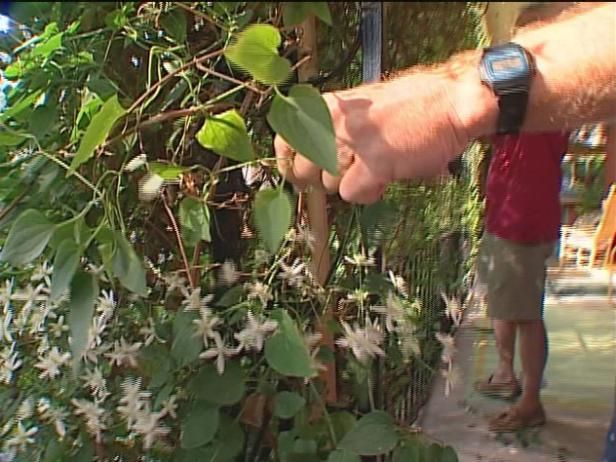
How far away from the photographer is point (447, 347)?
Answer: 0.57 metres

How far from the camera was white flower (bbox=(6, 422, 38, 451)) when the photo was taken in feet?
2.23

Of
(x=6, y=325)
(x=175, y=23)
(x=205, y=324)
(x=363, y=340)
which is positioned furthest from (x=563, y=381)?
(x=6, y=325)

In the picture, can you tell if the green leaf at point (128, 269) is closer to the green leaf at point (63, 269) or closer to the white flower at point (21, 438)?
the green leaf at point (63, 269)

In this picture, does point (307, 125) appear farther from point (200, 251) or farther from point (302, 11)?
point (200, 251)

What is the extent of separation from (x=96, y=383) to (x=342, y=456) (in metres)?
0.20

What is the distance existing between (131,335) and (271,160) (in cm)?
21

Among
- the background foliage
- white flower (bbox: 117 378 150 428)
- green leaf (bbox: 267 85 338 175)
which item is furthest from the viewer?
white flower (bbox: 117 378 150 428)

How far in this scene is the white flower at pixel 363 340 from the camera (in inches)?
21.8

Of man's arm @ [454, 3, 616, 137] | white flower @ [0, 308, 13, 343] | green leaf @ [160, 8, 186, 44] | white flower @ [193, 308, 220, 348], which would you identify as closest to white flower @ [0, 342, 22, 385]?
white flower @ [0, 308, 13, 343]

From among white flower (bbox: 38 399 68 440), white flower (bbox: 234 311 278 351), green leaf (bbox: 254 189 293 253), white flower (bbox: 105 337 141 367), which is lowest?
white flower (bbox: 38 399 68 440)

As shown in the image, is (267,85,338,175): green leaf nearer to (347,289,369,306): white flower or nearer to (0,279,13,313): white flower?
(347,289,369,306): white flower

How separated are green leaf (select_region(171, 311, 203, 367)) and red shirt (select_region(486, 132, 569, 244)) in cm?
21

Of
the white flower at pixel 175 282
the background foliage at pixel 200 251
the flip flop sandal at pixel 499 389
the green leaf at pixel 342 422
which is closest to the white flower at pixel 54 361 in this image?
the background foliage at pixel 200 251

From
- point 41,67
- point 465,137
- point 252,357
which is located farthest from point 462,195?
point 41,67
